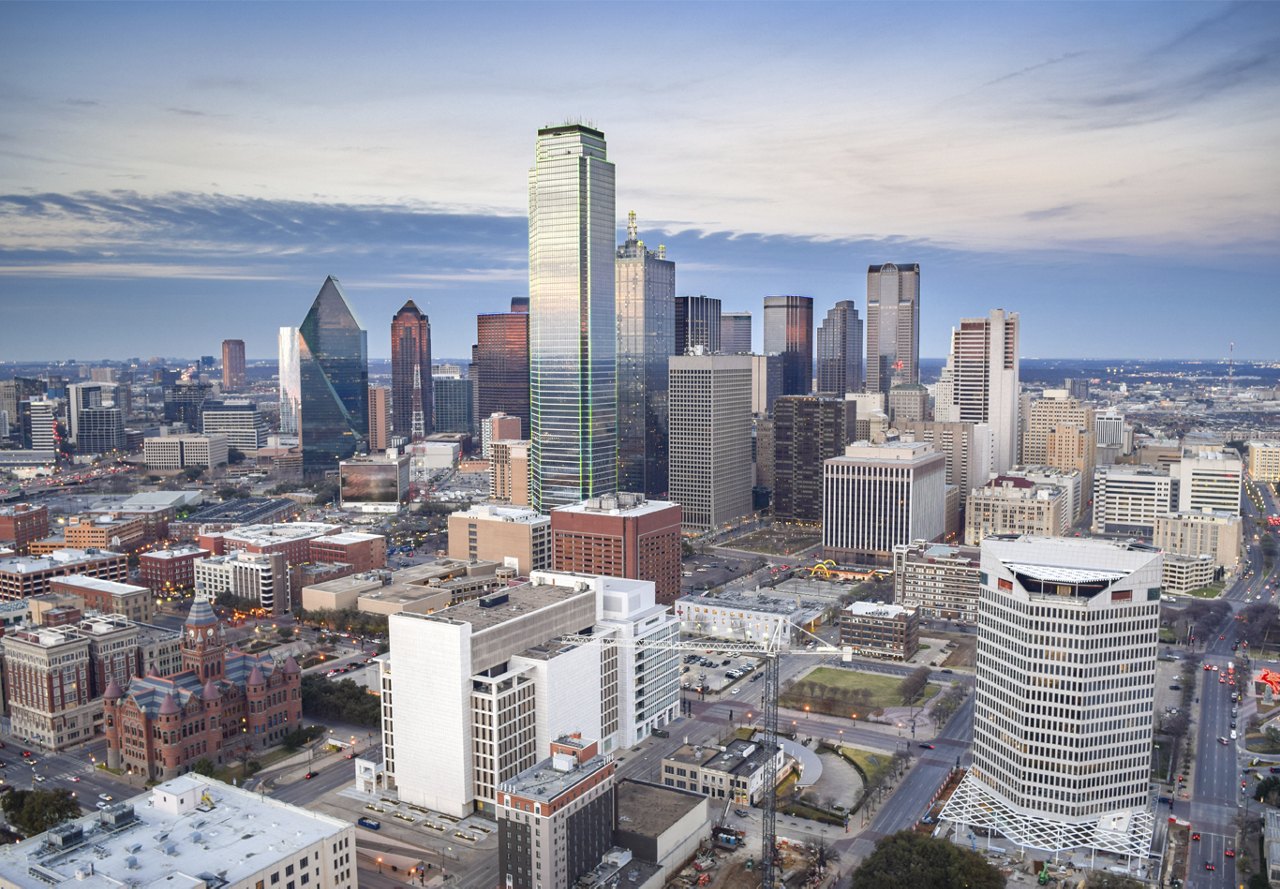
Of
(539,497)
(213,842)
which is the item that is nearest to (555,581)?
(213,842)

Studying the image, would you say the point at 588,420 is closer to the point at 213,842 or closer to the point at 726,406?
the point at 726,406

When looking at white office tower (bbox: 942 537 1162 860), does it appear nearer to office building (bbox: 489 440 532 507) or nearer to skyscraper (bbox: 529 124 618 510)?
skyscraper (bbox: 529 124 618 510)

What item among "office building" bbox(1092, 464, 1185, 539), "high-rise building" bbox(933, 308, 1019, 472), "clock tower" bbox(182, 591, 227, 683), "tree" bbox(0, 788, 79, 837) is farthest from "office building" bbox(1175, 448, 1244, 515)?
"tree" bbox(0, 788, 79, 837)

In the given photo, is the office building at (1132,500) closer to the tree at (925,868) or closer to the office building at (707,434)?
the office building at (707,434)

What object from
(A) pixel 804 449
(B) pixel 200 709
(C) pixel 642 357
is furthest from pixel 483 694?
(C) pixel 642 357

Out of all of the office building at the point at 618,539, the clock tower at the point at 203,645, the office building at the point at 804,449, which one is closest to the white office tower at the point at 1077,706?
the office building at the point at 618,539
